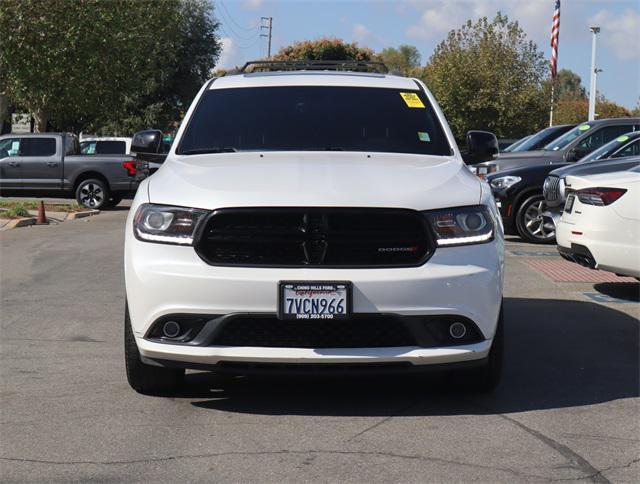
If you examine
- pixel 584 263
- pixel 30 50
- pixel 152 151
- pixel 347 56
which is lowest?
pixel 584 263

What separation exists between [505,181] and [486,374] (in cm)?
920

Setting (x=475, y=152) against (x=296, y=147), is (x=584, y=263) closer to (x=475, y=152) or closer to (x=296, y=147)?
(x=475, y=152)

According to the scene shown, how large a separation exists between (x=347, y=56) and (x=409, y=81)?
70956 mm

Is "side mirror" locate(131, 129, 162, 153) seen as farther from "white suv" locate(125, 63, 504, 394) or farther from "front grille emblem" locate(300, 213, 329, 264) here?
"front grille emblem" locate(300, 213, 329, 264)

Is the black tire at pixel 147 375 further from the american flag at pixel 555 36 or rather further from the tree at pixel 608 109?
the tree at pixel 608 109

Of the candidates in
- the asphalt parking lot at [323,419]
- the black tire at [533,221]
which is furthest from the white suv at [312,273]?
the black tire at [533,221]

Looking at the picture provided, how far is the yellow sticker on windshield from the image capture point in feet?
22.4

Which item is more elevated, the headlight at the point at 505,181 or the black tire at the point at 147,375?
the headlight at the point at 505,181

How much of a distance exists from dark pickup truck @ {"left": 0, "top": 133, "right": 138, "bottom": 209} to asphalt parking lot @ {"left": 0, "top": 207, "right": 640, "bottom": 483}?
15110 millimetres

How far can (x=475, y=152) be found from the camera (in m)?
6.84

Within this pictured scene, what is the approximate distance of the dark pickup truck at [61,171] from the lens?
75.5ft

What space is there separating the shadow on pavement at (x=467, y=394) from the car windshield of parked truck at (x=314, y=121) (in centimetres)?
150

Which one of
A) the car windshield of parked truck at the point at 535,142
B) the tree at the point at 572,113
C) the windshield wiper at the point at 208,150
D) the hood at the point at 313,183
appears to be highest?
the tree at the point at 572,113

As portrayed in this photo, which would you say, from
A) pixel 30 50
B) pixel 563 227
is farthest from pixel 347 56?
pixel 563 227
